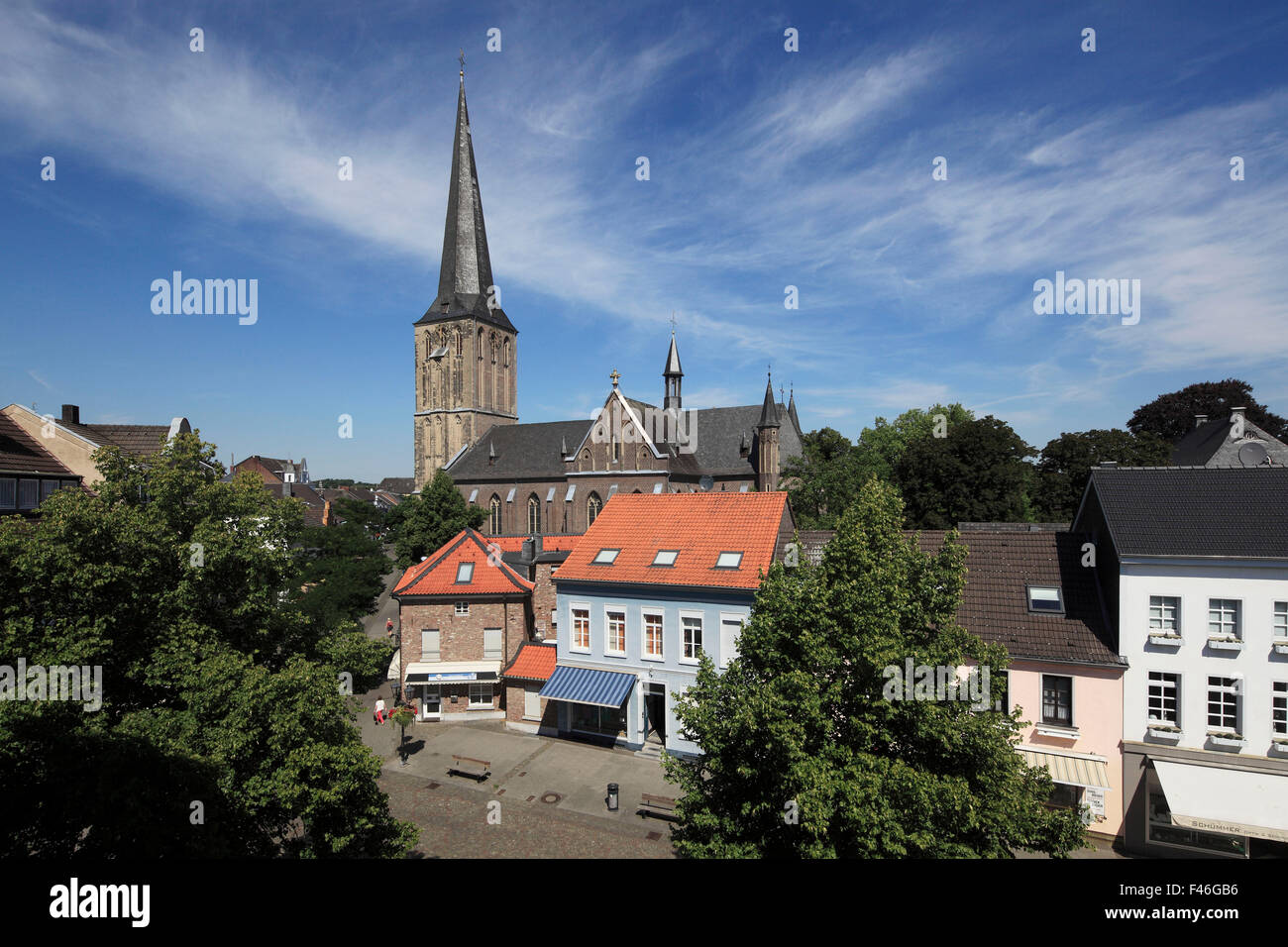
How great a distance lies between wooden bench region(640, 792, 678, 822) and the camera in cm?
2019

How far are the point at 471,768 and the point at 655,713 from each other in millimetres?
7164

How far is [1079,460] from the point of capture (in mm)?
51406

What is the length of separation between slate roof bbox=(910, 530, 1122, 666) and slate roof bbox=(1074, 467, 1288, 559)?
2.14 m

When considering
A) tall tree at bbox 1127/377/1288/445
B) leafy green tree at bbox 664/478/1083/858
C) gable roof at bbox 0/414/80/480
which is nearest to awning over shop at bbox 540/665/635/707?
leafy green tree at bbox 664/478/1083/858

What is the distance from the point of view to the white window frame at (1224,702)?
18125mm

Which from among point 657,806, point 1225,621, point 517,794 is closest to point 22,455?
point 517,794

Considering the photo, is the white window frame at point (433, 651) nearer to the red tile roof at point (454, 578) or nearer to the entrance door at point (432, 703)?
the entrance door at point (432, 703)

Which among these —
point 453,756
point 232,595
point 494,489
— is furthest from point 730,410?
point 232,595

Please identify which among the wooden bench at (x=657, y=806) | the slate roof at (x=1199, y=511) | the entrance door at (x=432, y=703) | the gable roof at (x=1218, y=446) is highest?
the gable roof at (x=1218, y=446)

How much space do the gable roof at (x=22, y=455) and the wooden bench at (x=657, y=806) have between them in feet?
78.4

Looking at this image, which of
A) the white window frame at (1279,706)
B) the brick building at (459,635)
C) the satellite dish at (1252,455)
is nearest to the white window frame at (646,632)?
the brick building at (459,635)

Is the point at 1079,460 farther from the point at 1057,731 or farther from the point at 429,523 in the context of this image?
the point at 429,523

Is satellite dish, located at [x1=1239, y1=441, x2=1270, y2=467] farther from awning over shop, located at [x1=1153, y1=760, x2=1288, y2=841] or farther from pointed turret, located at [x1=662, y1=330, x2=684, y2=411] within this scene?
pointed turret, located at [x1=662, y1=330, x2=684, y2=411]
